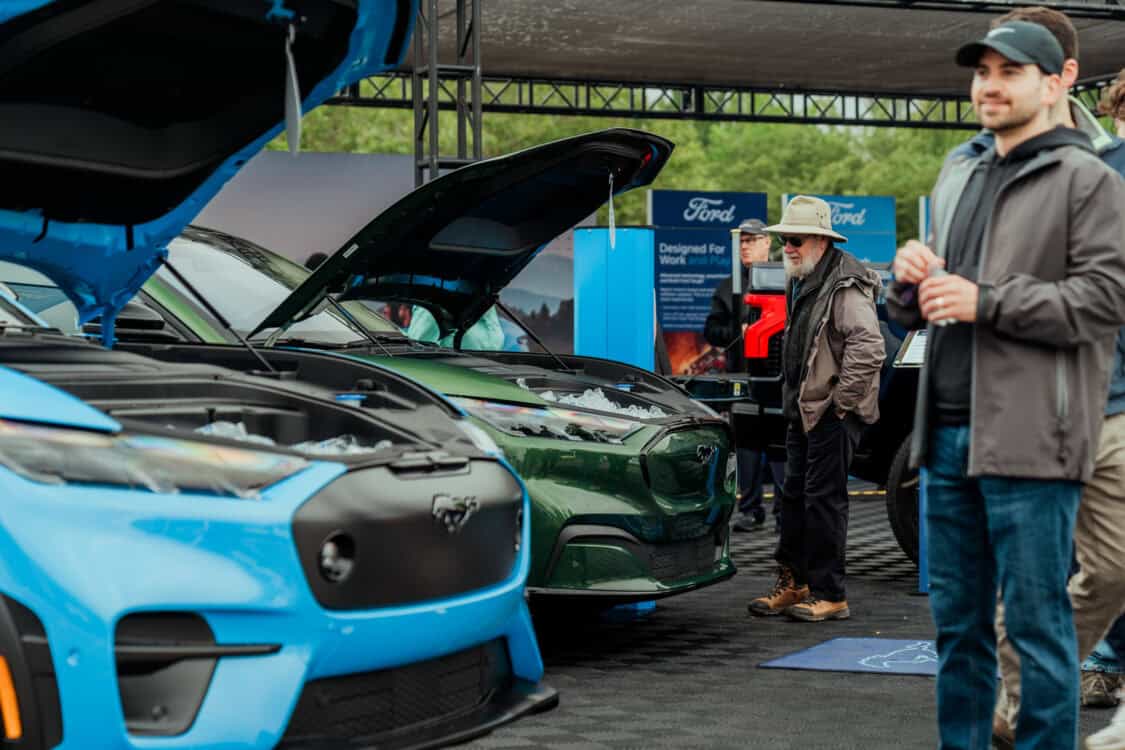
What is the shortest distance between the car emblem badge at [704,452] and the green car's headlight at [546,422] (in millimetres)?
381

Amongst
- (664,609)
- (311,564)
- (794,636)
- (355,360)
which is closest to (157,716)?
(311,564)

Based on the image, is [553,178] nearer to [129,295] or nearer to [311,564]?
[129,295]

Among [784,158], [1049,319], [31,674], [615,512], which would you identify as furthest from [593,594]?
[784,158]

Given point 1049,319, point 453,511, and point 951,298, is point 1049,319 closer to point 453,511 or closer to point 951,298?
point 951,298

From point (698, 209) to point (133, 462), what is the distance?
18045 mm

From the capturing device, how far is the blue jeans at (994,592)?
3.49 m

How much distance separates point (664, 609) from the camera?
296 inches

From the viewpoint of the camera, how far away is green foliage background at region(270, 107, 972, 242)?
4498 centimetres

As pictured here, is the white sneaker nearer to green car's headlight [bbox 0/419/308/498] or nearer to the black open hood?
green car's headlight [bbox 0/419/308/498]

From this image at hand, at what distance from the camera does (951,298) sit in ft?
11.3

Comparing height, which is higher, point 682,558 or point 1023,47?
point 1023,47

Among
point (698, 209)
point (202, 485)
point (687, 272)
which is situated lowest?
point (202, 485)

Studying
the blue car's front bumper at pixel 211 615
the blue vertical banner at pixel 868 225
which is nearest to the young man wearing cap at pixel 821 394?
the blue car's front bumper at pixel 211 615

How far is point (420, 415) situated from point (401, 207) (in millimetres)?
1844
